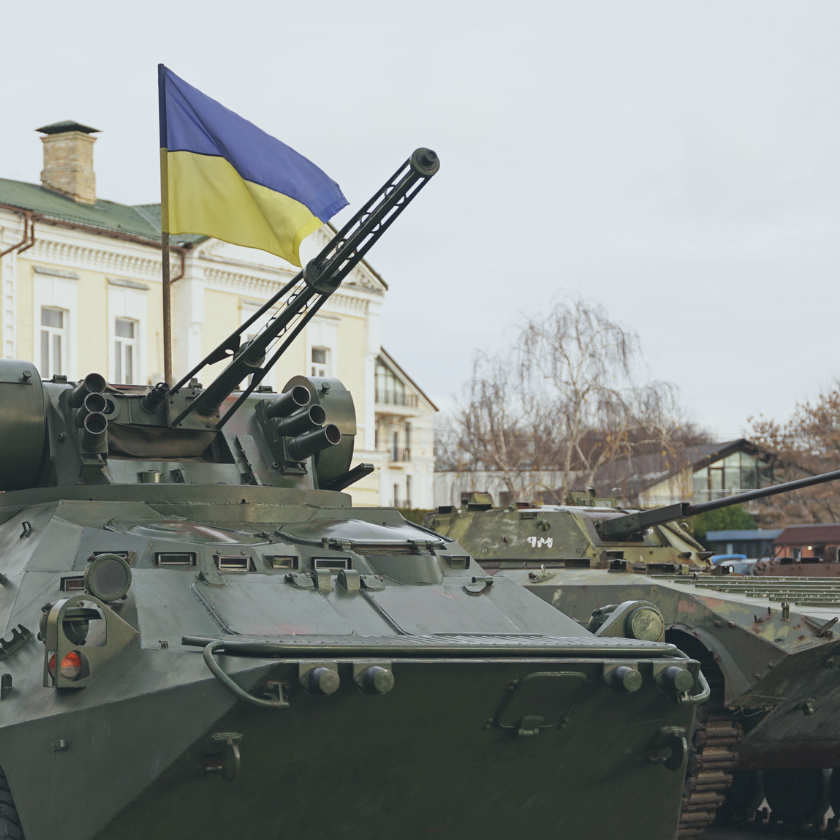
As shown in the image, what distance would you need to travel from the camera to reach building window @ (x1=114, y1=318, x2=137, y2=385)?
2853 cm

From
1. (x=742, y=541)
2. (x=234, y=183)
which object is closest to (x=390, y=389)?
(x=742, y=541)

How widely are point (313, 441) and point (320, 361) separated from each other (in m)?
24.7

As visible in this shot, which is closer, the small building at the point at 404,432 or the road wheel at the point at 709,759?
the road wheel at the point at 709,759

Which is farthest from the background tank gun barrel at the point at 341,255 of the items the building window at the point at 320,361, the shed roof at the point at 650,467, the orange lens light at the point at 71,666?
the shed roof at the point at 650,467

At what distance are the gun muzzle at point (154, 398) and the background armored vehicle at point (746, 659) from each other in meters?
3.31

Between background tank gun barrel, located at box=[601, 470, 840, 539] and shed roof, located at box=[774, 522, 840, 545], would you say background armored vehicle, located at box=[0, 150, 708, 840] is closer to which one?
background tank gun barrel, located at box=[601, 470, 840, 539]

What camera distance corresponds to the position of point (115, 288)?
2816cm

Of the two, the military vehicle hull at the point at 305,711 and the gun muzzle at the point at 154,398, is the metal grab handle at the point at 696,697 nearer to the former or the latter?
the military vehicle hull at the point at 305,711

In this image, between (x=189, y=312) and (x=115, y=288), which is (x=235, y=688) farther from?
(x=189, y=312)

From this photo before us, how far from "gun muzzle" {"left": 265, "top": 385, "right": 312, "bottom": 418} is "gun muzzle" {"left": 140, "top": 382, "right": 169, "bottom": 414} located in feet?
2.29

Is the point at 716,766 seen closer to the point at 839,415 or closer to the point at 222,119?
the point at 222,119

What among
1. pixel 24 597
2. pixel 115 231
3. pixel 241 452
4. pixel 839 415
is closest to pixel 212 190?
pixel 241 452

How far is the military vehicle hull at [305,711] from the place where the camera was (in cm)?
562

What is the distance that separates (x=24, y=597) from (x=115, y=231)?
21.9 metres
